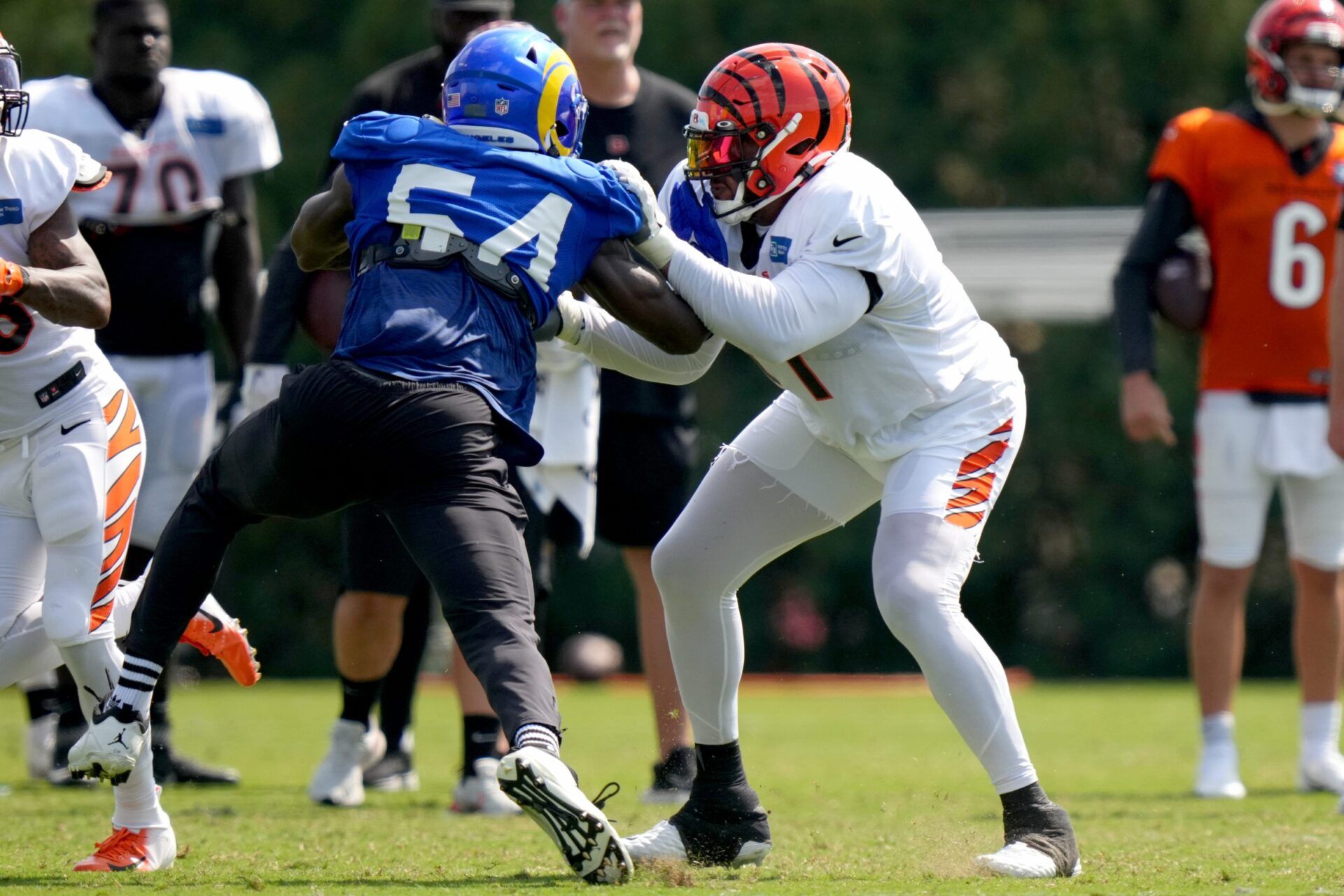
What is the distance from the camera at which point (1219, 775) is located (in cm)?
589

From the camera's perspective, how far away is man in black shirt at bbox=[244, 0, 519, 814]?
5.43 m

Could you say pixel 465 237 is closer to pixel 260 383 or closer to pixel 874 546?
pixel 874 546

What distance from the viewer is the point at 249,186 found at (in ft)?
20.8

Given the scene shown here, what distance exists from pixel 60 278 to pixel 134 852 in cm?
127

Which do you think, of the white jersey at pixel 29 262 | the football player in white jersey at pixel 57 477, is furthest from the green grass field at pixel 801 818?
the white jersey at pixel 29 262

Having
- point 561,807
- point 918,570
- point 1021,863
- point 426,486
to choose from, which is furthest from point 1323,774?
point 426,486

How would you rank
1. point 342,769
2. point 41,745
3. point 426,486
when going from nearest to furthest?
point 426,486 → point 342,769 → point 41,745

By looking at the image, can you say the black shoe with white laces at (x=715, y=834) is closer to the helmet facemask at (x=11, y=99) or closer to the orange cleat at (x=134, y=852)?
the orange cleat at (x=134, y=852)

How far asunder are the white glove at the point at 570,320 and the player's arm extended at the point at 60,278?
3.31ft

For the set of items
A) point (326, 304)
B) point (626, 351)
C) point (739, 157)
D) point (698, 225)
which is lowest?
point (326, 304)

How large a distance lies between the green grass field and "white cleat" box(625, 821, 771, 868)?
60mm

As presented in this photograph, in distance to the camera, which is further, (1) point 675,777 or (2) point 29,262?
(1) point 675,777

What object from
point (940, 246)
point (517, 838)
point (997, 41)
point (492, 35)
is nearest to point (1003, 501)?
point (940, 246)

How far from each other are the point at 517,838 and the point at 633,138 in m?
2.29
